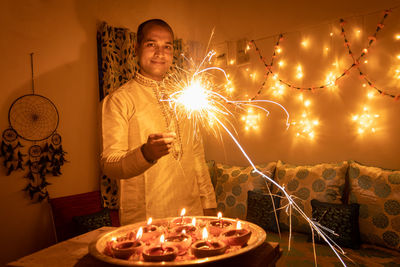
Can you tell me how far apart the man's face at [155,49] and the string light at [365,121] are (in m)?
1.99

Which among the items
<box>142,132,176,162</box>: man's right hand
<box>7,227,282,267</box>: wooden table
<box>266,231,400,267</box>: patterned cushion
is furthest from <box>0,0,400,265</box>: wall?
<box>142,132,176,162</box>: man's right hand

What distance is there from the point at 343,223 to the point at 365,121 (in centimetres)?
103

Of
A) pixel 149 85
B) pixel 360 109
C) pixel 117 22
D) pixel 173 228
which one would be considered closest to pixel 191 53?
pixel 117 22

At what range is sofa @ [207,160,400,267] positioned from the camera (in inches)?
89.0

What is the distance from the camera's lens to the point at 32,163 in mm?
2844

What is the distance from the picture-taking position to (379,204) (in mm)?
2352

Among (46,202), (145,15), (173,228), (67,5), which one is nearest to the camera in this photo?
(173,228)

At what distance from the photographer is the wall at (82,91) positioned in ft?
8.95

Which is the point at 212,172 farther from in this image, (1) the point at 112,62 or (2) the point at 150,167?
(2) the point at 150,167

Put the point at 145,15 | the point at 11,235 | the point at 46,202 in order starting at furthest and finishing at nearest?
the point at 145,15 < the point at 46,202 < the point at 11,235

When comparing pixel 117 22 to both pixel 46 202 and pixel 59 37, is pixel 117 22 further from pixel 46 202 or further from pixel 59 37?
pixel 46 202

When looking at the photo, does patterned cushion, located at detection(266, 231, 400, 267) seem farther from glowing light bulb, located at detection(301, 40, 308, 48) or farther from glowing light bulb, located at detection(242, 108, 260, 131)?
glowing light bulb, located at detection(301, 40, 308, 48)

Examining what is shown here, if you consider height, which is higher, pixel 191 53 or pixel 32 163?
pixel 191 53

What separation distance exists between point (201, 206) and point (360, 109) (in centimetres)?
188
